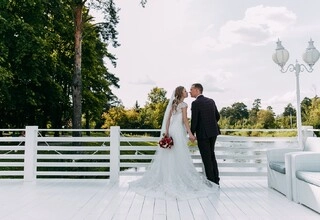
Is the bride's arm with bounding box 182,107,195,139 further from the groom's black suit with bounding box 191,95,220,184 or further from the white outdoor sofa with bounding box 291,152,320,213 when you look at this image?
the white outdoor sofa with bounding box 291,152,320,213

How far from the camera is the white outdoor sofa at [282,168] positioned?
4.64m

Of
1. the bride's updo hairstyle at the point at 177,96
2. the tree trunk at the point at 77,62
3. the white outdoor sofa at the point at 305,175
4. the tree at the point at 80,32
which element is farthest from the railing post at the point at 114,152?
the tree trunk at the point at 77,62

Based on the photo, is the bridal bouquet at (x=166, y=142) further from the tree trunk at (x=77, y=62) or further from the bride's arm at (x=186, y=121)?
the tree trunk at (x=77, y=62)

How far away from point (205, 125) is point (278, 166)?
1268 millimetres

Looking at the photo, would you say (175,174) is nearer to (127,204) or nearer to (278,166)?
(127,204)

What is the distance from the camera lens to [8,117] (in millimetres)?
18266

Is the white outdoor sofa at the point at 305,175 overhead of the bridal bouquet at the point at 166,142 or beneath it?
beneath

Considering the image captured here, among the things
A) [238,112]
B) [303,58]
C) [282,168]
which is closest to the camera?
[282,168]

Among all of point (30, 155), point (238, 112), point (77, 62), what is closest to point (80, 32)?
point (77, 62)

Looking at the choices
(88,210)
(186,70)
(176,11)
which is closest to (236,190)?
(88,210)

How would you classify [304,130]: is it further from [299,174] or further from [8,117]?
[8,117]

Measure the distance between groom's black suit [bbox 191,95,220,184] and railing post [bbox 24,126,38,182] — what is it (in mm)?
3092

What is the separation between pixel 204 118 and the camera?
5.50 m

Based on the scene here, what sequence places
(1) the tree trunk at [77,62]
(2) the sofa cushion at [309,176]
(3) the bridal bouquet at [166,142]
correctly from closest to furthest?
(2) the sofa cushion at [309,176] < (3) the bridal bouquet at [166,142] < (1) the tree trunk at [77,62]
